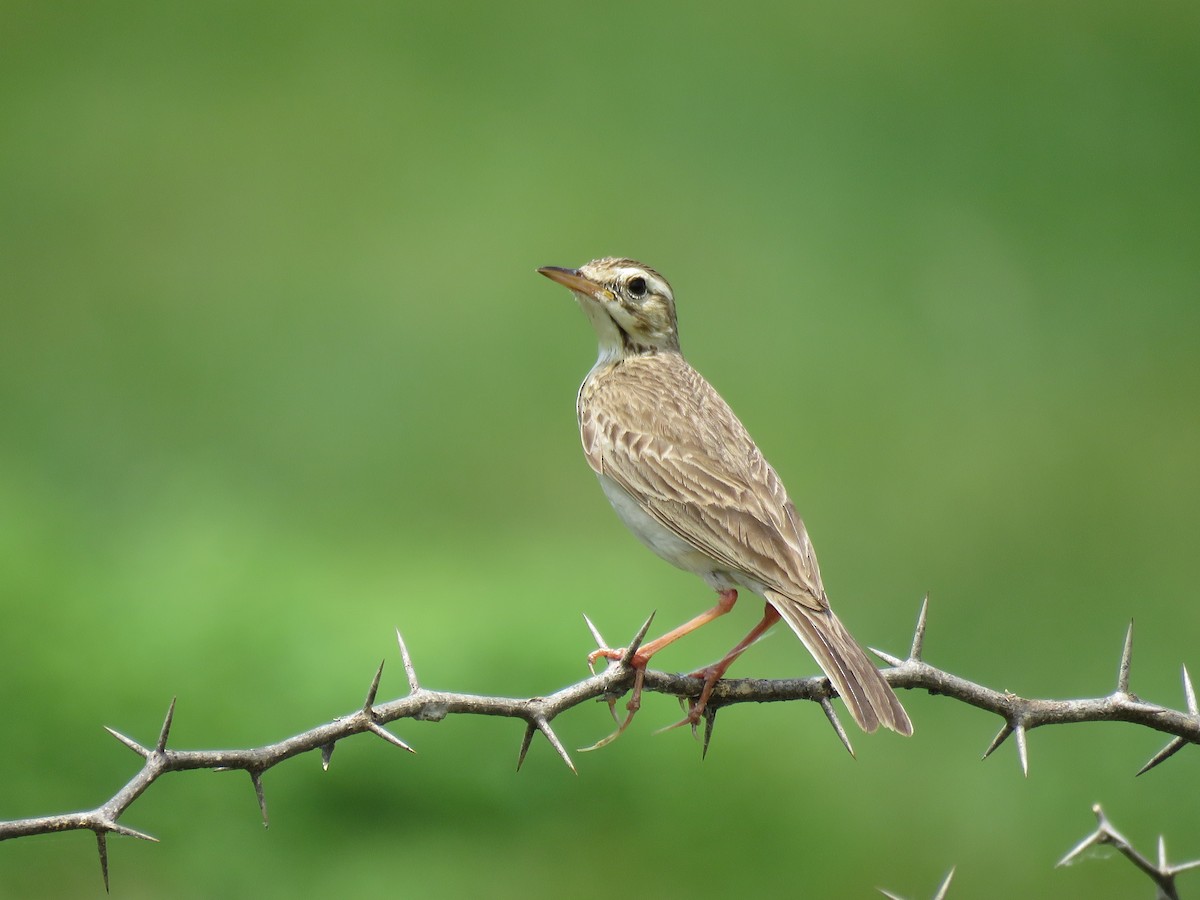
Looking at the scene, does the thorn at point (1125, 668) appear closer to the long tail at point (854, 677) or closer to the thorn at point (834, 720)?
the long tail at point (854, 677)

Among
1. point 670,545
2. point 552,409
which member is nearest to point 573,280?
point 670,545

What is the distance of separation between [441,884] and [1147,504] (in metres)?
7.05

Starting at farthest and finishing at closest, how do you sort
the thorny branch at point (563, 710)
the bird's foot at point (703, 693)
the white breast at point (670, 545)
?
the white breast at point (670, 545) < the bird's foot at point (703, 693) < the thorny branch at point (563, 710)

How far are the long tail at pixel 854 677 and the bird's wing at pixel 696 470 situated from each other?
0.21 metres

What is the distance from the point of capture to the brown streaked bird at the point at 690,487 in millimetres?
5301

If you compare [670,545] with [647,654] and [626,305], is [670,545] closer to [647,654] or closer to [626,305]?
[647,654]

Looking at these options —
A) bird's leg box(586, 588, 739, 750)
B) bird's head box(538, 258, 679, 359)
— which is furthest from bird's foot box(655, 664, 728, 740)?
bird's head box(538, 258, 679, 359)

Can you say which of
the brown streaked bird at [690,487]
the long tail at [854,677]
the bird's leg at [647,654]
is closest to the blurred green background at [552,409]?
the brown streaked bird at [690,487]

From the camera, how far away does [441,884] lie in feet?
26.3

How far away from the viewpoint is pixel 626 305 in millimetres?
6973

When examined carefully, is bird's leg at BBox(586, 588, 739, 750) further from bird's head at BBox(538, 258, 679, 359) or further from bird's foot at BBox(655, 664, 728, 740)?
bird's head at BBox(538, 258, 679, 359)

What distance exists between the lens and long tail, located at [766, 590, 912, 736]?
498cm

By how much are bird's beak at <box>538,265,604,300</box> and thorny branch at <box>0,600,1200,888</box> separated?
5.96 feet

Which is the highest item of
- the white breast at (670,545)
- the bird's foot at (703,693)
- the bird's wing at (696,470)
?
the bird's wing at (696,470)
